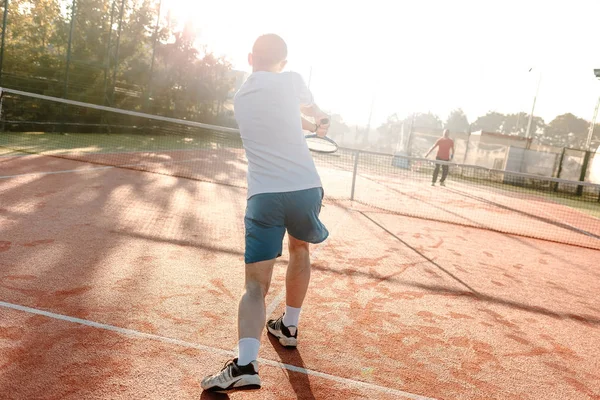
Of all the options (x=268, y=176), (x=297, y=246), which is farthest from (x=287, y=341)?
(x=268, y=176)

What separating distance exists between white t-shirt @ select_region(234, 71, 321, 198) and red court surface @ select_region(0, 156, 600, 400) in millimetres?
1162

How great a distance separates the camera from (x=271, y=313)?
12.7 feet

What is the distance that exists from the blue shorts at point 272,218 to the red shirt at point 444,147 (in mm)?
13404

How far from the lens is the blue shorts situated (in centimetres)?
267

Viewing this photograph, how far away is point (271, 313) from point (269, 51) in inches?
80.1

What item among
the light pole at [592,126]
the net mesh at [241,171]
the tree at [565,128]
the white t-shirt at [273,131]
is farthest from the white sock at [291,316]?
the tree at [565,128]

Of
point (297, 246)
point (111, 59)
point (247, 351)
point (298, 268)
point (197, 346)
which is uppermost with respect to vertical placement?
point (111, 59)

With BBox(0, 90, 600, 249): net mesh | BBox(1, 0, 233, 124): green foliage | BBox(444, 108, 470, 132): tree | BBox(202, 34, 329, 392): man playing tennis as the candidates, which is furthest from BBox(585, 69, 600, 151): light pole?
BBox(444, 108, 470, 132): tree

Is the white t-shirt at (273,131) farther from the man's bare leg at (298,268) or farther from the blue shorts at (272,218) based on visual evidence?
the man's bare leg at (298,268)

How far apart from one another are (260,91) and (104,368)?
1733mm

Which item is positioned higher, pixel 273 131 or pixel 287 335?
pixel 273 131

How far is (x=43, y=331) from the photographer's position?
10.1ft

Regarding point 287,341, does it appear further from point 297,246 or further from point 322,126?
point 322,126

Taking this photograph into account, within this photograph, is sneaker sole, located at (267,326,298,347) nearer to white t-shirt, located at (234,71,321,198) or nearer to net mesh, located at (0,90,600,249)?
white t-shirt, located at (234,71,321,198)
